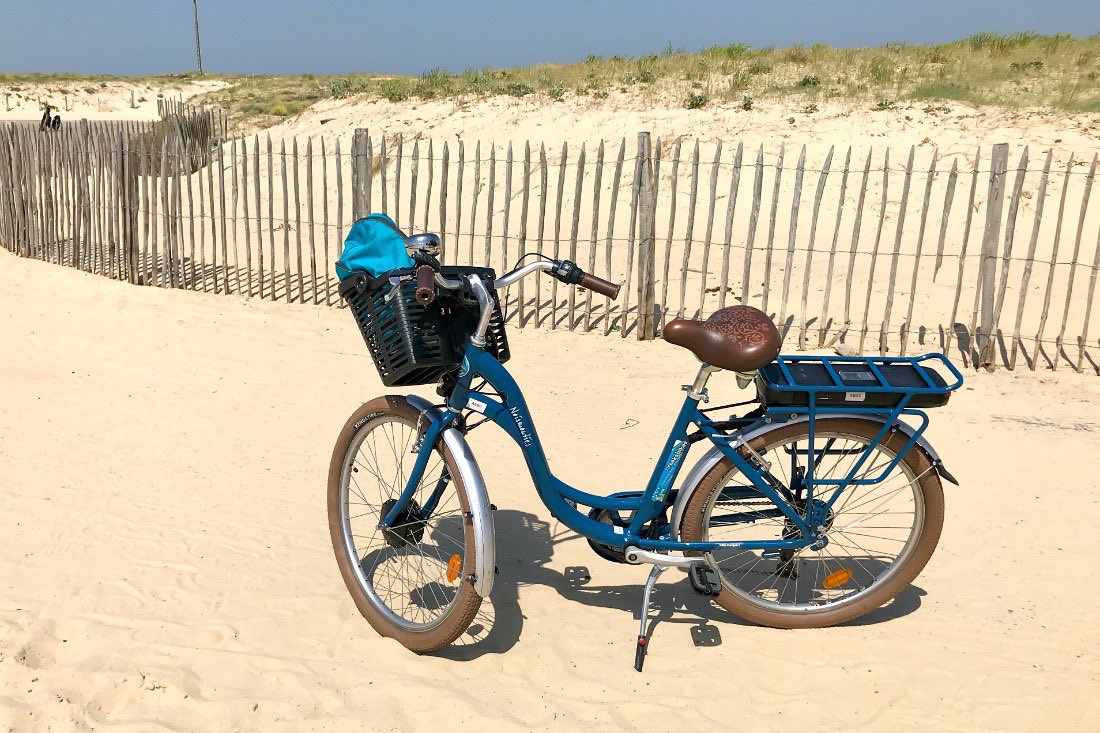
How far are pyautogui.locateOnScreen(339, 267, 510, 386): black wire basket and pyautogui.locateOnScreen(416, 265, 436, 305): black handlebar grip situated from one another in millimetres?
130

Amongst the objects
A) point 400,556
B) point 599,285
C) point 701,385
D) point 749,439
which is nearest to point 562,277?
point 599,285

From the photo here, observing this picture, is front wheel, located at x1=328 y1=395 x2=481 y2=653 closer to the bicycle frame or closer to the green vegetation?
the bicycle frame

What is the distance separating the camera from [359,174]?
8344 millimetres

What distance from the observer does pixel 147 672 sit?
9.16 feet

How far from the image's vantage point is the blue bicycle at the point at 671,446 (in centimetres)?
274

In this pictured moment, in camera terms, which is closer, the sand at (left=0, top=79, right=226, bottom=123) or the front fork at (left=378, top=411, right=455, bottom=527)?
the front fork at (left=378, top=411, right=455, bottom=527)

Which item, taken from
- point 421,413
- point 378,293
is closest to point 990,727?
point 421,413

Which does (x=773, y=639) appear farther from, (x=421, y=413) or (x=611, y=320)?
(x=611, y=320)

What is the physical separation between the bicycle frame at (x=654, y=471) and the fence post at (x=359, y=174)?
572 cm

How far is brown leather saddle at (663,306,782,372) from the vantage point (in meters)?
2.70

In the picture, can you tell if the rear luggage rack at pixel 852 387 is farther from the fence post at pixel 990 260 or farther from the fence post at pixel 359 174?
the fence post at pixel 359 174

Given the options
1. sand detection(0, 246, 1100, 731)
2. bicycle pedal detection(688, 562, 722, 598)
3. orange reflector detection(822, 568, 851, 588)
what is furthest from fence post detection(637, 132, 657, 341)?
bicycle pedal detection(688, 562, 722, 598)

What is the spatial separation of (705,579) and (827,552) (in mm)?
957

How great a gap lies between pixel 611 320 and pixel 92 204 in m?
6.08
